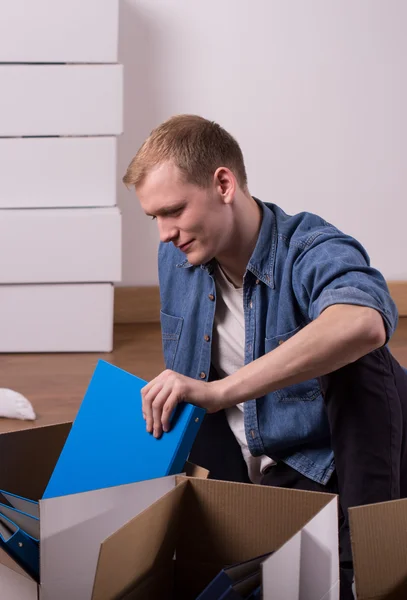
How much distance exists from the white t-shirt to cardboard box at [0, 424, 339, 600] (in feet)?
1.69

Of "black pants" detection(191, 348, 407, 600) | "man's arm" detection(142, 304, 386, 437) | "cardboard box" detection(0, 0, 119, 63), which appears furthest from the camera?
"cardboard box" detection(0, 0, 119, 63)

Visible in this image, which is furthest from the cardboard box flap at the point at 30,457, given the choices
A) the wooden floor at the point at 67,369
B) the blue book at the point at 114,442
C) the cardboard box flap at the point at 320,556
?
the wooden floor at the point at 67,369

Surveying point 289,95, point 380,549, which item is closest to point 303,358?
point 380,549

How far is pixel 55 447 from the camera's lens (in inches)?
49.4

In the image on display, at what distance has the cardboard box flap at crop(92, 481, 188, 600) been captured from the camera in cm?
79

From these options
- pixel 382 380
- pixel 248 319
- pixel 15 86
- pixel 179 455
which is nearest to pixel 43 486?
pixel 179 455

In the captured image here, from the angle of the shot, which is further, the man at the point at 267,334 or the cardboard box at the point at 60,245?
the cardboard box at the point at 60,245

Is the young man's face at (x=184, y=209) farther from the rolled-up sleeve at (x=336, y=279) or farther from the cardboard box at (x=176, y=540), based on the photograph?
the cardboard box at (x=176, y=540)

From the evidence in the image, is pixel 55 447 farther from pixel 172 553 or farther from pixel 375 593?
pixel 375 593

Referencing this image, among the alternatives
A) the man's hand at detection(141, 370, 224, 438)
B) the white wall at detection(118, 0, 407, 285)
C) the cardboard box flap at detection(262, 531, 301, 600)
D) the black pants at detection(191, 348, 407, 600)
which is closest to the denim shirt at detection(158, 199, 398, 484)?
the black pants at detection(191, 348, 407, 600)

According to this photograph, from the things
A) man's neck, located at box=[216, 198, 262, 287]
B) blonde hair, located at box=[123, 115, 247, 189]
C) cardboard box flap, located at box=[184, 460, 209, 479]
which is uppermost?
blonde hair, located at box=[123, 115, 247, 189]

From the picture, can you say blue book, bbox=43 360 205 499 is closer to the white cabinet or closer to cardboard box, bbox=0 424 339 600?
cardboard box, bbox=0 424 339 600

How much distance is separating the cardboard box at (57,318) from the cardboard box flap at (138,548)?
74.6 inches

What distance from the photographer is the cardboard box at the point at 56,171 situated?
2.72 meters
